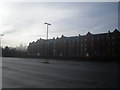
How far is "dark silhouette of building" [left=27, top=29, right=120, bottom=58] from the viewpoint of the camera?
69.0 m

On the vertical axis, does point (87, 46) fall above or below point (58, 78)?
above

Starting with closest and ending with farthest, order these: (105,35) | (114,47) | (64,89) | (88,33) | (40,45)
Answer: (64,89) → (114,47) → (105,35) → (88,33) → (40,45)

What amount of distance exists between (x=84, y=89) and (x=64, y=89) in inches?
42.5

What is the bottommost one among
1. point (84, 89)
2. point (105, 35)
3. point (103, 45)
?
point (84, 89)

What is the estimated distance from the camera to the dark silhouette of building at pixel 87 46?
69000 millimetres

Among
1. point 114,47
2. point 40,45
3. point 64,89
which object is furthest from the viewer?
point 40,45

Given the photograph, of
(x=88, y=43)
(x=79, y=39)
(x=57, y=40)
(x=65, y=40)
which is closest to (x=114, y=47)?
(x=88, y=43)

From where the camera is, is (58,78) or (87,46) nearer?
(58,78)

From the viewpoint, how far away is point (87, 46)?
7612 cm

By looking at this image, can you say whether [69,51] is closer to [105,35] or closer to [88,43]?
[88,43]

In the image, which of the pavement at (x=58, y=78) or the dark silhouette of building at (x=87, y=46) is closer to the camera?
the pavement at (x=58, y=78)

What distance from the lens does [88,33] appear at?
259 ft

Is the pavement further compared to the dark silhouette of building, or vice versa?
the dark silhouette of building

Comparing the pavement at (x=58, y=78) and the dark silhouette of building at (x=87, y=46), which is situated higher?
the dark silhouette of building at (x=87, y=46)
